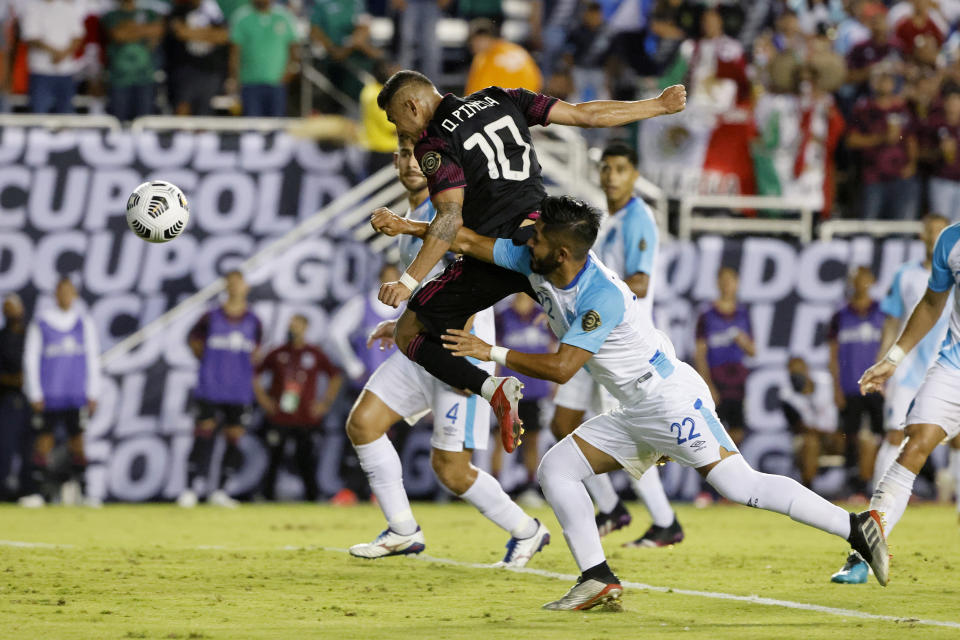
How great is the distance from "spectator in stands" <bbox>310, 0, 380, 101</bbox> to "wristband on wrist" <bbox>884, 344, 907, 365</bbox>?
11033 millimetres

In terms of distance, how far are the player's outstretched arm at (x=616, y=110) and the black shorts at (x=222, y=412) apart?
9.32 metres

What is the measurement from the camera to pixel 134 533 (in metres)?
13.0

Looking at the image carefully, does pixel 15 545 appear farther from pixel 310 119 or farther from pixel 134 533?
pixel 310 119

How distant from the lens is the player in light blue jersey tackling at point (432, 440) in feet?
31.7

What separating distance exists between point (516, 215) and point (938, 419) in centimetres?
283

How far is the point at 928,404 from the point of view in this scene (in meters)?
8.68

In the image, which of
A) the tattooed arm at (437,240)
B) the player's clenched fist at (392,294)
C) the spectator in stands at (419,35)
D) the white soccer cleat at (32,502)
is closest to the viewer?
the player's clenched fist at (392,294)

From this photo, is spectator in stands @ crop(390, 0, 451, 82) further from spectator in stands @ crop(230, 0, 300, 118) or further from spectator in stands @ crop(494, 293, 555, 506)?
spectator in stands @ crop(494, 293, 555, 506)

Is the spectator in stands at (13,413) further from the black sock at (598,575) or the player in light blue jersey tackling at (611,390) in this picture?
the black sock at (598,575)

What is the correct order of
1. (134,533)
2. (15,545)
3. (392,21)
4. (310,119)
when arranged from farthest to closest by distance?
(392,21) → (310,119) → (134,533) → (15,545)

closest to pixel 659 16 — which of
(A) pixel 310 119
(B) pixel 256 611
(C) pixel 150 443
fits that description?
(A) pixel 310 119

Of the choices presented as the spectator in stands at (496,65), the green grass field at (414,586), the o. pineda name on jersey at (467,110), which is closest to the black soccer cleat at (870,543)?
the green grass field at (414,586)

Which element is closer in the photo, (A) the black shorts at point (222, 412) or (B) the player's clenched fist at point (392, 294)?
(B) the player's clenched fist at point (392, 294)

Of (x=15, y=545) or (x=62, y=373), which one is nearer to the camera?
(x=15, y=545)
